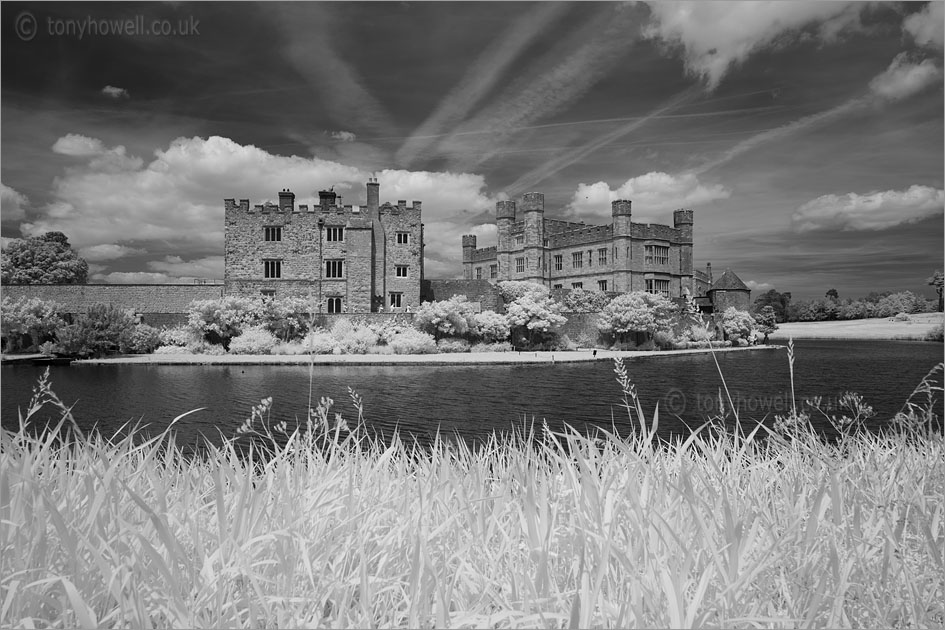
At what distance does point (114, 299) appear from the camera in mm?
29766

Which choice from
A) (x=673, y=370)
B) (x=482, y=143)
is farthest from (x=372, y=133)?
(x=673, y=370)

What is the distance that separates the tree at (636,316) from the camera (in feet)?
107

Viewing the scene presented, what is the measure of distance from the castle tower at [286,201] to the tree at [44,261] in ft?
50.5

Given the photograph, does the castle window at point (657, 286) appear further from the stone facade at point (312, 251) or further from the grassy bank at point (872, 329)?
the stone facade at point (312, 251)

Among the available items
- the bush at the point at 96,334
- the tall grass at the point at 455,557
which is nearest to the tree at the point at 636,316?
the bush at the point at 96,334

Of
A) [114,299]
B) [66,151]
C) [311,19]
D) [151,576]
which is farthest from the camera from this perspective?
[114,299]

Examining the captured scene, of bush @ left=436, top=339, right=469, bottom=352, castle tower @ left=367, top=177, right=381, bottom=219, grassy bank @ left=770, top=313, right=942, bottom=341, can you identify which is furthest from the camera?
grassy bank @ left=770, top=313, right=942, bottom=341

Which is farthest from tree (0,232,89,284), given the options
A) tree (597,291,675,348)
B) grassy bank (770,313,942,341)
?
grassy bank (770,313,942,341)

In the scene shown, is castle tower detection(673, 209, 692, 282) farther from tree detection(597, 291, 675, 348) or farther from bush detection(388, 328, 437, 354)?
bush detection(388, 328, 437, 354)

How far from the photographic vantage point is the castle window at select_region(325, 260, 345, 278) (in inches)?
1254

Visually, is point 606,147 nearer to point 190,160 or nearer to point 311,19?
point 311,19

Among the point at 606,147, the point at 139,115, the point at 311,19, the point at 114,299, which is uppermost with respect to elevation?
the point at 311,19

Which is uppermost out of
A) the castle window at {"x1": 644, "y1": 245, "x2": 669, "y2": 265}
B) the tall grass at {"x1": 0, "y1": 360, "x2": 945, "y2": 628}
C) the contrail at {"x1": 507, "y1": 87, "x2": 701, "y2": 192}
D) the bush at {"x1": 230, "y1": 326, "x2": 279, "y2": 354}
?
the castle window at {"x1": 644, "y1": 245, "x2": 669, "y2": 265}

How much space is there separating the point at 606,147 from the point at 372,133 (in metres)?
4.76
